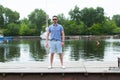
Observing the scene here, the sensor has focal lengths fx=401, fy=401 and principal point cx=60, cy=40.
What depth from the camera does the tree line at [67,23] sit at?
138 metres

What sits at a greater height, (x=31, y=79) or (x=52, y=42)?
(x=52, y=42)

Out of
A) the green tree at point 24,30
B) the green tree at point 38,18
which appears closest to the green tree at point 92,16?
the green tree at point 38,18

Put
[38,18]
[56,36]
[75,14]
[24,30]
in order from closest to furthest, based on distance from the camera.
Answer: [56,36] < [24,30] < [38,18] < [75,14]

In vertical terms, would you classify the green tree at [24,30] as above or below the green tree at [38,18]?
below

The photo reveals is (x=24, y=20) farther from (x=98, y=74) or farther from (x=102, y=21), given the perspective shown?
(x=98, y=74)

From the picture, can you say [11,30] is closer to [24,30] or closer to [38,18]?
[24,30]

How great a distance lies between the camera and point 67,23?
140625 millimetres

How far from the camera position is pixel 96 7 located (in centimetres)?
15412

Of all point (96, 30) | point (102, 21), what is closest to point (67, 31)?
point (96, 30)

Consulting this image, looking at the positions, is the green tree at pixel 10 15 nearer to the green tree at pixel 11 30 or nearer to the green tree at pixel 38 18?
the green tree at pixel 38 18

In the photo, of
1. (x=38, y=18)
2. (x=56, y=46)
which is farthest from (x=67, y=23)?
(x=56, y=46)

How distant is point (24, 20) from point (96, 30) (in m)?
30.0

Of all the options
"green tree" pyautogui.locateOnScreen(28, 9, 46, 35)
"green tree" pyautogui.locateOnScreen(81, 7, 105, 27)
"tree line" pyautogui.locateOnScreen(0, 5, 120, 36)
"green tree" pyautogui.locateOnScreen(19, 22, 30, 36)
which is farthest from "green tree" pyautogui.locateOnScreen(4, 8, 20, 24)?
"green tree" pyautogui.locateOnScreen(81, 7, 105, 27)

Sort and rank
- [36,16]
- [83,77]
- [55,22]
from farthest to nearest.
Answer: [36,16]
[55,22]
[83,77]
